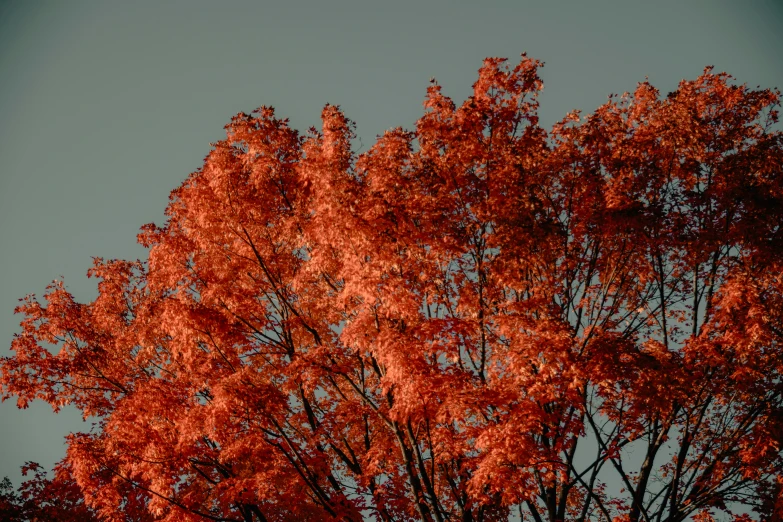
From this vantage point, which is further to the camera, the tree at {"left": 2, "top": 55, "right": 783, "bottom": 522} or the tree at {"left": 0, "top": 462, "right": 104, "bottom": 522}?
the tree at {"left": 0, "top": 462, "right": 104, "bottom": 522}

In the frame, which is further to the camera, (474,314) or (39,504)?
(39,504)

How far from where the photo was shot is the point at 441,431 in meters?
10.4

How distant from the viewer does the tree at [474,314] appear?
10.0 m

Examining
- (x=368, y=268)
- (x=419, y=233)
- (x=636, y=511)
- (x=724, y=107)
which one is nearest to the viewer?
(x=368, y=268)

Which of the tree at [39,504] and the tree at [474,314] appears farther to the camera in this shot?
the tree at [39,504]

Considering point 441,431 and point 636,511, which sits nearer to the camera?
point 441,431

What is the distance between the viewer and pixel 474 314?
1152 centimetres

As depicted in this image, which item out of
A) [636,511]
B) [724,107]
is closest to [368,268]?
[636,511]

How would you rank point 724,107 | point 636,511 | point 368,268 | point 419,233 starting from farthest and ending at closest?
point 724,107, point 636,511, point 419,233, point 368,268

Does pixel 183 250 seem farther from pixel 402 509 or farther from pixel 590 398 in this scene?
pixel 590 398

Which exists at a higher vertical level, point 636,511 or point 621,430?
point 621,430

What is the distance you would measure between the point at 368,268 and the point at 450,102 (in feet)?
13.2

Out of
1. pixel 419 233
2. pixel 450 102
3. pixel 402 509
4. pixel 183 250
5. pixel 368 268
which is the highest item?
pixel 450 102

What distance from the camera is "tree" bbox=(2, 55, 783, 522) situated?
396 inches
